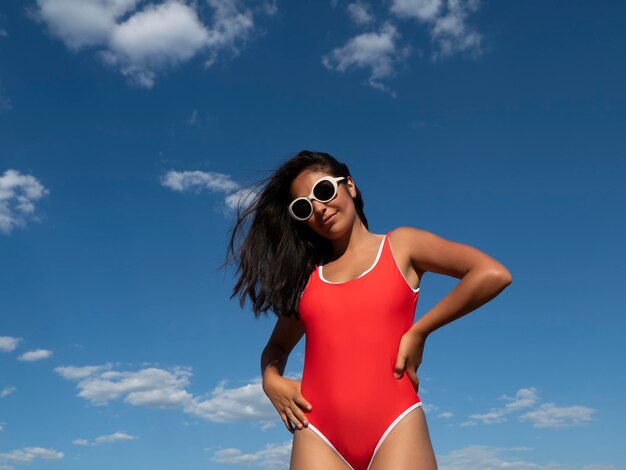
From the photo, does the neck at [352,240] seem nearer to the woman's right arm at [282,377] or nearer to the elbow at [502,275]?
the woman's right arm at [282,377]

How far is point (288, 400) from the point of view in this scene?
5762 mm

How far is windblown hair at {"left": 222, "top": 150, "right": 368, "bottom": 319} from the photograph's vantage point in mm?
6160

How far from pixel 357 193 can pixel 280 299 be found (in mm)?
1101

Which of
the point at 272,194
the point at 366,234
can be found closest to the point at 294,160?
the point at 272,194

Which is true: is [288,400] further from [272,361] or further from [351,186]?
[351,186]

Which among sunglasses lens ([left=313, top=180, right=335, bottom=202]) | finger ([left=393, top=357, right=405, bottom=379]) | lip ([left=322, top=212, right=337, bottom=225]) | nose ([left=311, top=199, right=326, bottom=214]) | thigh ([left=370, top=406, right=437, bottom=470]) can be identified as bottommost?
thigh ([left=370, top=406, right=437, bottom=470])

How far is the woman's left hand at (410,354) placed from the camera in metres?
5.39

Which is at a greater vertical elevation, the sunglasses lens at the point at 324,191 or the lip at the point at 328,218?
the sunglasses lens at the point at 324,191

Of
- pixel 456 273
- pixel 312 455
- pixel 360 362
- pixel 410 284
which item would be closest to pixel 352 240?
pixel 410 284

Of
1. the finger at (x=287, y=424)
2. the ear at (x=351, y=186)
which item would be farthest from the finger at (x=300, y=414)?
the ear at (x=351, y=186)

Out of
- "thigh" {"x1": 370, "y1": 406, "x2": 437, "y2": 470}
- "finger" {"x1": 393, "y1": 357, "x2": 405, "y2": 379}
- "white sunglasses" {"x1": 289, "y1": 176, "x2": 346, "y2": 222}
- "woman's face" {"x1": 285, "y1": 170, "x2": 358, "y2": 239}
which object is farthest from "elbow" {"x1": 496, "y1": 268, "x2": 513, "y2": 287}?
"white sunglasses" {"x1": 289, "y1": 176, "x2": 346, "y2": 222}

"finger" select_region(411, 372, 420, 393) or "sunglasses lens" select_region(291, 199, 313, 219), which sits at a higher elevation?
"sunglasses lens" select_region(291, 199, 313, 219)

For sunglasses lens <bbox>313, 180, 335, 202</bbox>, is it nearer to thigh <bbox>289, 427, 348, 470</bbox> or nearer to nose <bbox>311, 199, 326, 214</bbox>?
nose <bbox>311, 199, 326, 214</bbox>

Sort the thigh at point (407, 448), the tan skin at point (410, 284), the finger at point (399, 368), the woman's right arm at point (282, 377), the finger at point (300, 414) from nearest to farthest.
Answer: the thigh at point (407, 448) → the tan skin at point (410, 284) → the finger at point (399, 368) → the finger at point (300, 414) → the woman's right arm at point (282, 377)
